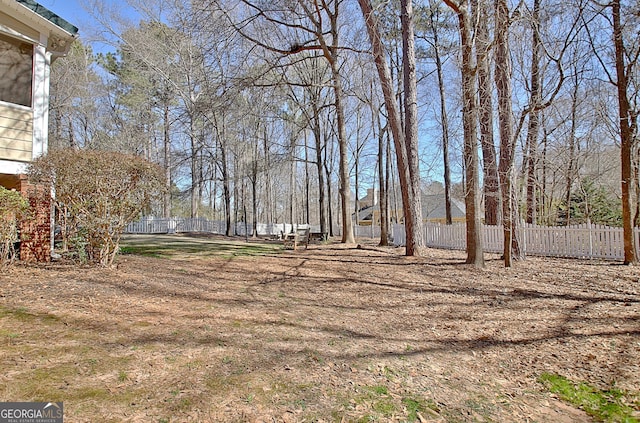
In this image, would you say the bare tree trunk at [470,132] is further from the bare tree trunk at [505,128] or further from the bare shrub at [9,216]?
the bare shrub at [9,216]

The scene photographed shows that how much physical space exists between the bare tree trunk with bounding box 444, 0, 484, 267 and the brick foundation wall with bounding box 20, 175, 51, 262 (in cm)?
822

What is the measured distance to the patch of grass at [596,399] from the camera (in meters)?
2.54

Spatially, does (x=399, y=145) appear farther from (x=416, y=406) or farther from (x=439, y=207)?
(x=439, y=207)

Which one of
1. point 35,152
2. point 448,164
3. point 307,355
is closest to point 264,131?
point 448,164

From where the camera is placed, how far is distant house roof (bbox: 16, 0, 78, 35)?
6.39 m

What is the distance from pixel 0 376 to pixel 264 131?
2332 cm

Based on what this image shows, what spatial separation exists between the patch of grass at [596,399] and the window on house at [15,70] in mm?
9421

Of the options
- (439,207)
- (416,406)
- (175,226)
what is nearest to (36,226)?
(416,406)

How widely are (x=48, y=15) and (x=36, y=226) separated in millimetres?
4245

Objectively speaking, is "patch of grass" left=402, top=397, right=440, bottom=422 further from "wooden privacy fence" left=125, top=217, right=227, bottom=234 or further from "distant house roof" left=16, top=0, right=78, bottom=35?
"wooden privacy fence" left=125, top=217, right=227, bottom=234

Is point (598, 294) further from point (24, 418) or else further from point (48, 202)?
point (48, 202)

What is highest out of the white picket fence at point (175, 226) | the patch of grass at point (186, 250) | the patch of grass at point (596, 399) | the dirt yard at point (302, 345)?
the white picket fence at point (175, 226)

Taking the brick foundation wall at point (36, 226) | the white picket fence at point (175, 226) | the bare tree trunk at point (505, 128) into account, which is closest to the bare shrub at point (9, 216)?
the brick foundation wall at point (36, 226)

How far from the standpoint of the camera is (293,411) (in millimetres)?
2240
